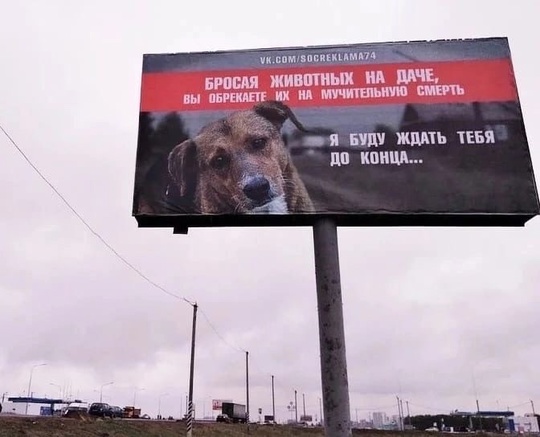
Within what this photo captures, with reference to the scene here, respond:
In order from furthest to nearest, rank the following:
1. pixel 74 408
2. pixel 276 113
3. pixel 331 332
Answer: pixel 74 408 < pixel 276 113 < pixel 331 332

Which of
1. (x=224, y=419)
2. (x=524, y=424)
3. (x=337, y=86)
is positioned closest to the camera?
(x=337, y=86)

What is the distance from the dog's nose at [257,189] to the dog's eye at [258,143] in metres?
0.72

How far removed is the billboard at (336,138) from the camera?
39.6 feet

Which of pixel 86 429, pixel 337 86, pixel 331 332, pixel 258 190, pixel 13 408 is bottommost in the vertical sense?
pixel 86 429

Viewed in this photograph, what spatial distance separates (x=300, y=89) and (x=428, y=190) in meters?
3.59

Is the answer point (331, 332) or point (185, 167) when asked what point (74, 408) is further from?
point (331, 332)

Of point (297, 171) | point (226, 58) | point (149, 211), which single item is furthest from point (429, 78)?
point (149, 211)

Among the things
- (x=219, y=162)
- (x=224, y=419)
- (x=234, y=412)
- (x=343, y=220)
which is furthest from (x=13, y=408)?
(x=343, y=220)

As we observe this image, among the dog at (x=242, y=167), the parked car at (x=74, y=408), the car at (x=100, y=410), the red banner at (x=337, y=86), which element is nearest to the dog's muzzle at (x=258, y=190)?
the dog at (x=242, y=167)

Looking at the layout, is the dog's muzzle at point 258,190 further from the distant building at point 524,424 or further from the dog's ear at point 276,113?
the distant building at point 524,424

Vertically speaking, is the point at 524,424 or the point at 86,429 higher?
the point at 86,429

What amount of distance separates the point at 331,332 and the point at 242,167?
13.0 feet

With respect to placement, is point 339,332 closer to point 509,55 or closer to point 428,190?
point 428,190

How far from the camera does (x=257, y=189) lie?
40.3ft
